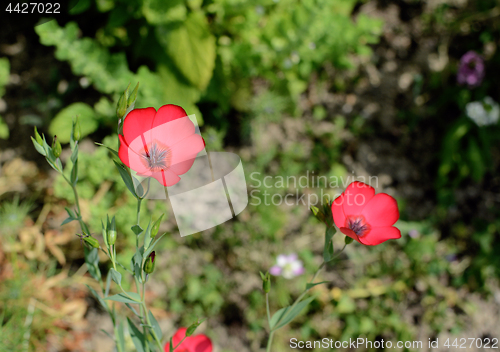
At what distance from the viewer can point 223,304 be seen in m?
1.69

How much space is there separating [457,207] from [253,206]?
124 centimetres

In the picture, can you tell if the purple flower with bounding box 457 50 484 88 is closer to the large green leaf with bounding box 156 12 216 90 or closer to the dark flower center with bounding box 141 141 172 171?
the large green leaf with bounding box 156 12 216 90

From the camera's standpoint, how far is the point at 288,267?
5.39 feet

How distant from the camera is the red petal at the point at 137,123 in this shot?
558 millimetres

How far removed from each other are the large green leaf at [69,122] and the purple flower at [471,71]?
6.55ft

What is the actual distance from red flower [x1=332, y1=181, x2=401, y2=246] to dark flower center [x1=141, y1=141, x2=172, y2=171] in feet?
1.03

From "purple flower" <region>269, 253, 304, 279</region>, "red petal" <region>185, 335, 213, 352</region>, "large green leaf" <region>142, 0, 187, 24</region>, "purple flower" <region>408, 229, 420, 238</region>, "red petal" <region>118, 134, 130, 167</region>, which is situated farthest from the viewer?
"purple flower" <region>408, 229, 420, 238</region>

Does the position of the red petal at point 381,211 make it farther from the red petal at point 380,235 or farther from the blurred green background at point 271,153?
the blurred green background at point 271,153

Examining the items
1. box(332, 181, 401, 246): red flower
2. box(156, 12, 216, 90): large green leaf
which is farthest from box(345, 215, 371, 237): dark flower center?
box(156, 12, 216, 90): large green leaf

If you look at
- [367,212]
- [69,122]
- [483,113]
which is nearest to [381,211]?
[367,212]

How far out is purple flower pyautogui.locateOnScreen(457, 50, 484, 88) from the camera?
1876mm

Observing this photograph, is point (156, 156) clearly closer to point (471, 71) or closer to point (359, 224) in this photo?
point (359, 224)

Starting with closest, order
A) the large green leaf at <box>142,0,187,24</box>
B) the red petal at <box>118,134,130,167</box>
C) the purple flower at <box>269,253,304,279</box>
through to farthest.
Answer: the red petal at <box>118,134,130,167</box> < the large green leaf at <box>142,0,187,24</box> < the purple flower at <box>269,253,304,279</box>

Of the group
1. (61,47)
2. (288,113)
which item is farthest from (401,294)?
(61,47)
